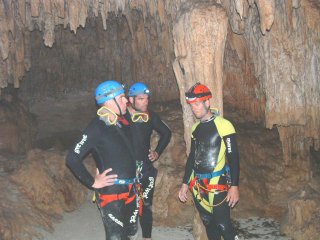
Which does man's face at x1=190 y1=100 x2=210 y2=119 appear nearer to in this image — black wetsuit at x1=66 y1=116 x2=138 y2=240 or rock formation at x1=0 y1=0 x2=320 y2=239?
black wetsuit at x1=66 y1=116 x2=138 y2=240

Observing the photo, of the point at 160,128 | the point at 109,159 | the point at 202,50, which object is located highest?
the point at 202,50

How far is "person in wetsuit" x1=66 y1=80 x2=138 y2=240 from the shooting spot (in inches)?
127

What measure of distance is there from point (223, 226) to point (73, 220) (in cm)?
297

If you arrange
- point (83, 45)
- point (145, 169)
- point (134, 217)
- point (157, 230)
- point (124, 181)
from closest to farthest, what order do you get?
point (124, 181) → point (134, 217) → point (145, 169) → point (157, 230) → point (83, 45)

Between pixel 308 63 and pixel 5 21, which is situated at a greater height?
pixel 5 21

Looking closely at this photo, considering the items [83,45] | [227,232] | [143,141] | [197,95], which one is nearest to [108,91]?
[197,95]

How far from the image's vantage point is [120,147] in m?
3.32

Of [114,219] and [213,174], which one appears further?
[213,174]

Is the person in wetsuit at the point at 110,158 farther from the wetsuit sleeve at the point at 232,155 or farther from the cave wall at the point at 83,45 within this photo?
the cave wall at the point at 83,45

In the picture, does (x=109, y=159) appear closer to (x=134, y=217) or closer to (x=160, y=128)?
(x=134, y=217)

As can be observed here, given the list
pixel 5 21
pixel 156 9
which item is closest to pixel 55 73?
pixel 5 21

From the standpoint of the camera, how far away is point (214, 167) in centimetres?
377

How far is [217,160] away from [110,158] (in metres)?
1.17

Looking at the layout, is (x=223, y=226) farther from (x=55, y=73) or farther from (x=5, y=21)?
(x=55, y=73)
